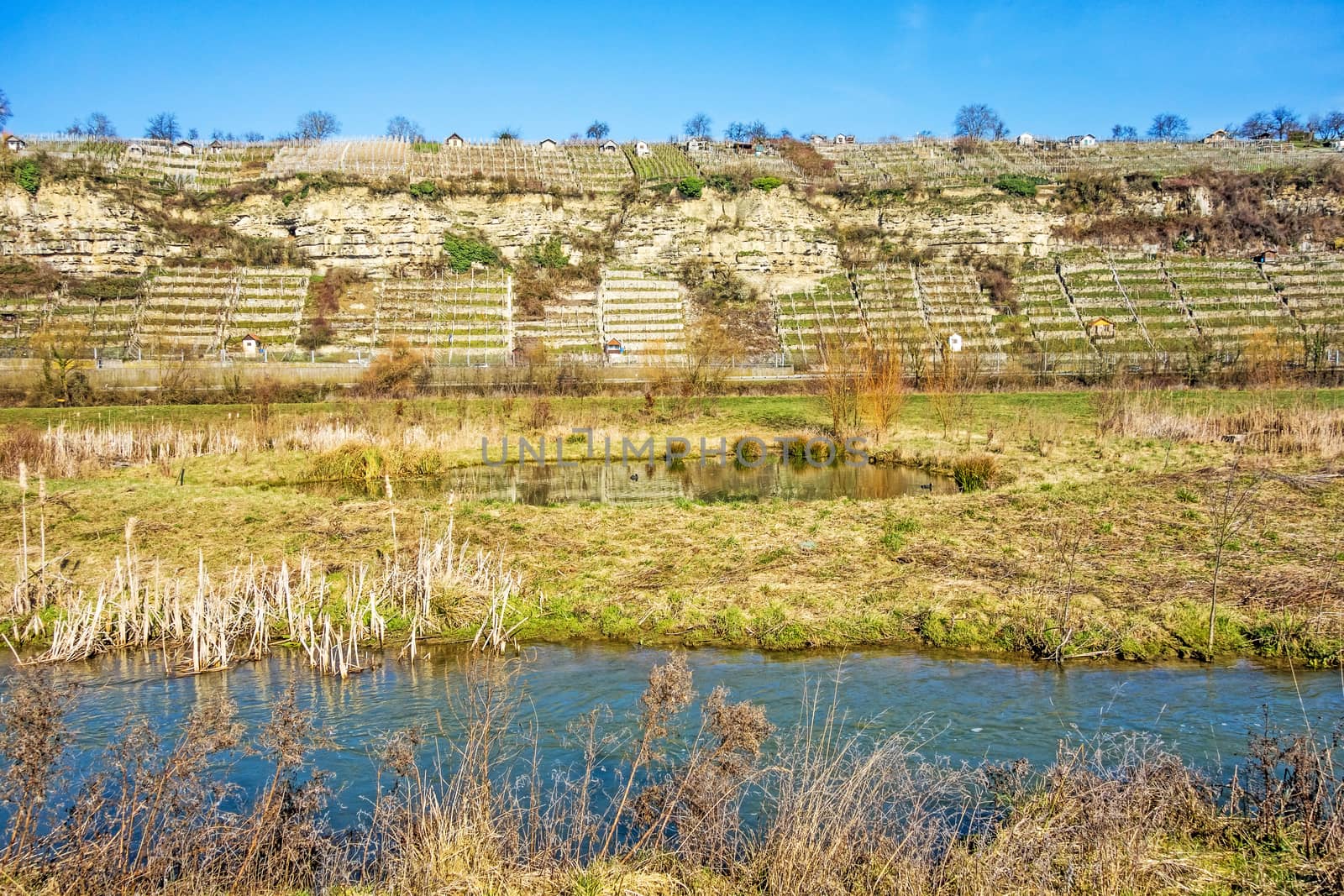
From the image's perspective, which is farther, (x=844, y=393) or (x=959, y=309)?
(x=959, y=309)

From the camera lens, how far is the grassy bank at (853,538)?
10.5 metres

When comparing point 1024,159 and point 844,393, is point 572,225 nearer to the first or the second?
point 1024,159

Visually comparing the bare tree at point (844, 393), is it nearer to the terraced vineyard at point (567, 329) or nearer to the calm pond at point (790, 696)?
the calm pond at point (790, 696)

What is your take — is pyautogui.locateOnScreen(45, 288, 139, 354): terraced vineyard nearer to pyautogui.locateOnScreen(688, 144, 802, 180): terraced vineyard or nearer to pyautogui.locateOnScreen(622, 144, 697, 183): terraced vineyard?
pyautogui.locateOnScreen(622, 144, 697, 183): terraced vineyard

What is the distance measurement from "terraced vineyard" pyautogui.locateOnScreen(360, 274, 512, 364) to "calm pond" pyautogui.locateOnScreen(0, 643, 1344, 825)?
42817 mm

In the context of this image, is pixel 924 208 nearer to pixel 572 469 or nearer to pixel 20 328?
pixel 572 469

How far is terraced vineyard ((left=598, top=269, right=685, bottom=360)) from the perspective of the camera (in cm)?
5453

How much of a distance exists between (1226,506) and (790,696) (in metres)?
5.96

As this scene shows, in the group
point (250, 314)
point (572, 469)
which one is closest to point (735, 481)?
point (572, 469)

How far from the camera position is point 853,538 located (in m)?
13.9

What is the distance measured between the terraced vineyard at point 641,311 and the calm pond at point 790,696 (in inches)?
1642

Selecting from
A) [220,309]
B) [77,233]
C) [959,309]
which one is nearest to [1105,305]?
[959,309]

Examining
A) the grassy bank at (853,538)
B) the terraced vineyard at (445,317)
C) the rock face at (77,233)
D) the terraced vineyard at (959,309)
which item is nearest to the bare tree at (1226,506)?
the grassy bank at (853,538)

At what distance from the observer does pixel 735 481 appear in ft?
71.8
